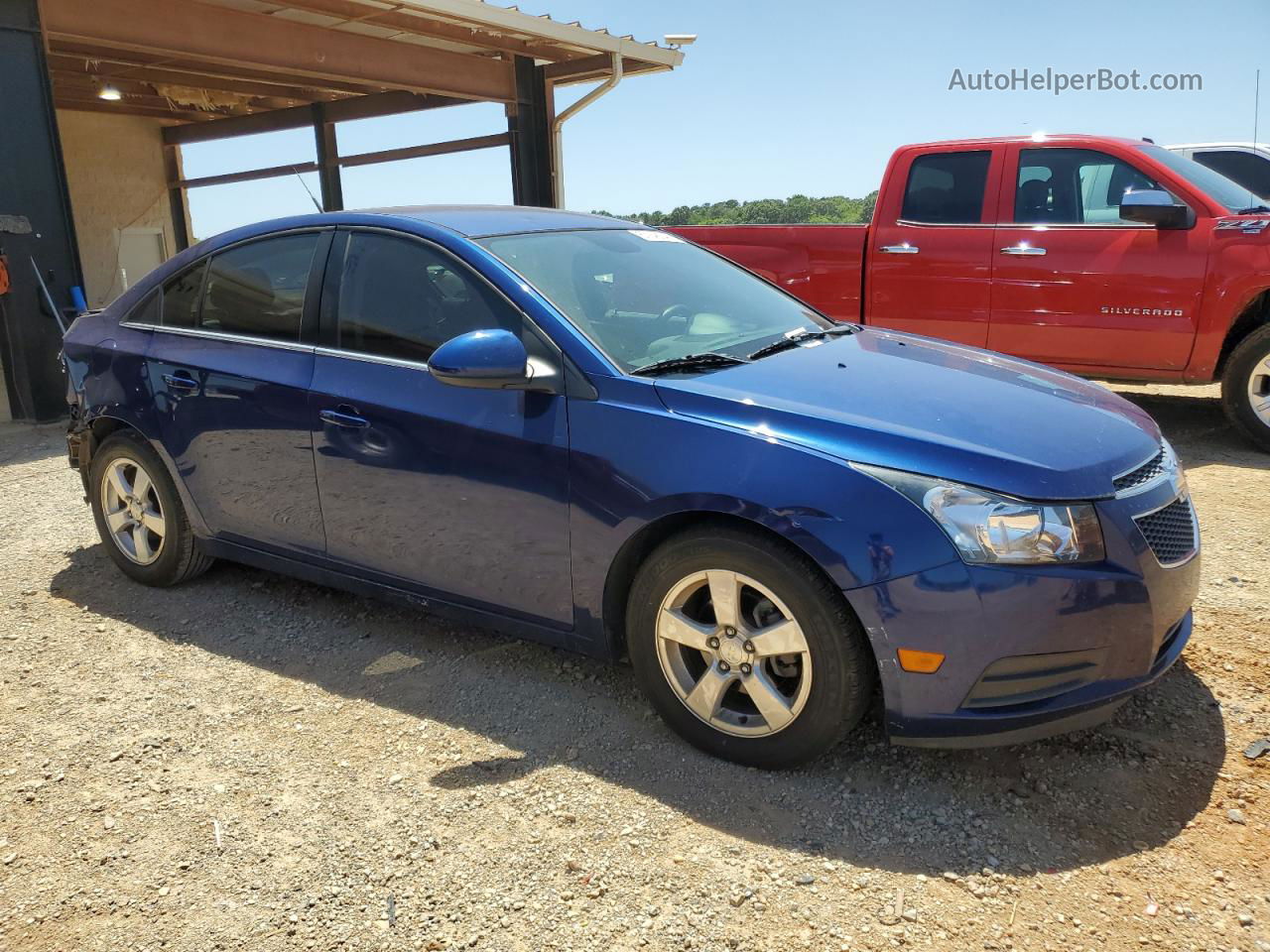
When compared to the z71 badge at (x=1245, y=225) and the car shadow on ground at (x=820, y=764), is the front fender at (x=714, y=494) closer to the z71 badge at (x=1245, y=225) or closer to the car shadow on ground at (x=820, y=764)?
the car shadow on ground at (x=820, y=764)

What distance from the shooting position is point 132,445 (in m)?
4.35

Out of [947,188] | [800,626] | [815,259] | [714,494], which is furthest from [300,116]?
[800,626]

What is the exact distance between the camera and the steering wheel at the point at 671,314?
348 centimetres

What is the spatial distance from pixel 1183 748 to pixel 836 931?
1.36 metres

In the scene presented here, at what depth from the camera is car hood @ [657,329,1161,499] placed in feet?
8.55

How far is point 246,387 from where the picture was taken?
3.85 metres

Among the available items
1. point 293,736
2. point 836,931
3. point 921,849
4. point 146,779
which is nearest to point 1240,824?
point 921,849

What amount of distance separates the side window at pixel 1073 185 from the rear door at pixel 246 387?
505 centimetres

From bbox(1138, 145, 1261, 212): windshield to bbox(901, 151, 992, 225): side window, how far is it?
3.47 ft

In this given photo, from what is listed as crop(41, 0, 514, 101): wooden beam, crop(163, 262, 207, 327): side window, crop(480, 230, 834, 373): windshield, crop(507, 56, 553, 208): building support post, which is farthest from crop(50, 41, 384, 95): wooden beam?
crop(480, 230, 834, 373): windshield

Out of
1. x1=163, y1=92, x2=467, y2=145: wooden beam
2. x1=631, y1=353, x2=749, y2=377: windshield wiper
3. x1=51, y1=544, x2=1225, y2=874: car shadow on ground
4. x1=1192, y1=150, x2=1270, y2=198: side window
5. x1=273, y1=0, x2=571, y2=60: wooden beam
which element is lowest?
x1=51, y1=544, x2=1225, y2=874: car shadow on ground

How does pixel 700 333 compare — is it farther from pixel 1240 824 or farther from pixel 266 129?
pixel 266 129

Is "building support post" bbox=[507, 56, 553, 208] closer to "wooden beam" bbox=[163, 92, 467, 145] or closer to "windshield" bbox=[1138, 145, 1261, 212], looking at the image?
"wooden beam" bbox=[163, 92, 467, 145]

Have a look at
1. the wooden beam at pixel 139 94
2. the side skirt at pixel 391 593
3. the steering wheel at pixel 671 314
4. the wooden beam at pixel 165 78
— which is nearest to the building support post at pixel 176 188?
the wooden beam at pixel 139 94
